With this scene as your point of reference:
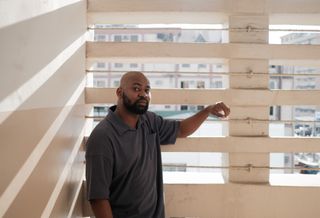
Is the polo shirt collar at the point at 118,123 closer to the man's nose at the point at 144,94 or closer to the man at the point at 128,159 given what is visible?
the man at the point at 128,159

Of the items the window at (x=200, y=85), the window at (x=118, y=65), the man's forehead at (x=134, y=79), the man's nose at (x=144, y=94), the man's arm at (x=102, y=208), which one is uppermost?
the window at (x=118, y=65)

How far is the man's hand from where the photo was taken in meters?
1.56

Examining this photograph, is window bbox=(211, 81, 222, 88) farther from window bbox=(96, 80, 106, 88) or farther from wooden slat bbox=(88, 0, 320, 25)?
window bbox=(96, 80, 106, 88)

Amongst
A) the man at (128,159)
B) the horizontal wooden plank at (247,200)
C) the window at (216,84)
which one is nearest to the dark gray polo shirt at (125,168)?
the man at (128,159)

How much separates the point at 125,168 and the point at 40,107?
49 cm

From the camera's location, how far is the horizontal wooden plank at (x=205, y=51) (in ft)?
5.45

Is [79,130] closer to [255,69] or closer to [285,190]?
[255,69]

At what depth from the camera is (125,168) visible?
1.41 m

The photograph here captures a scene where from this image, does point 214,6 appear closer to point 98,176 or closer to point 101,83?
point 101,83

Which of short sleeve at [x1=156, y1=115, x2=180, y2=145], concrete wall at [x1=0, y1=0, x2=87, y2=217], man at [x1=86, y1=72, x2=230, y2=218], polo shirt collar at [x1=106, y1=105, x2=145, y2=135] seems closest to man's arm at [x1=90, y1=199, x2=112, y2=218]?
man at [x1=86, y1=72, x2=230, y2=218]

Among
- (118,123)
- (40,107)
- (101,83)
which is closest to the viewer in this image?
(40,107)

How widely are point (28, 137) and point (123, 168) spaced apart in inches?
20.3

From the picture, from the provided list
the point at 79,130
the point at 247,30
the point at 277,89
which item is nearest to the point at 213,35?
the point at 247,30

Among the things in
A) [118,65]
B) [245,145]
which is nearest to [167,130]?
[245,145]
